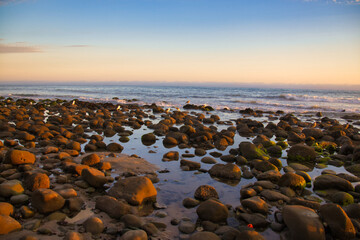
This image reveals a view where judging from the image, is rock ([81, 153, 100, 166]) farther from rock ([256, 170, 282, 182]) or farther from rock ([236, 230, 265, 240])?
rock ([236, 230, 265, 240])

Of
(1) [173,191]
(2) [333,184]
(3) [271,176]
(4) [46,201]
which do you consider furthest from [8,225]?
(2) [333,184]

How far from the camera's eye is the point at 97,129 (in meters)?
11.1

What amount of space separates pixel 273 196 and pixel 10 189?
4.72 metres

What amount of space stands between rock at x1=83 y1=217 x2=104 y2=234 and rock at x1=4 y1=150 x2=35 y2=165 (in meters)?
3.36

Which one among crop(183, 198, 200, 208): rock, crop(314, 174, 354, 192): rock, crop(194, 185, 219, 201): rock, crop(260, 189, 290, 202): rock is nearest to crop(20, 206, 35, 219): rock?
crop(183, 198, 200, 208): rock

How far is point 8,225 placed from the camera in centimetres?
322

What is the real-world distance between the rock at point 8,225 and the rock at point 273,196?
158 inches

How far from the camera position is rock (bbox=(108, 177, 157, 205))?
168 inches

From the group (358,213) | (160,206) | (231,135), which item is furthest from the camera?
(231,135)

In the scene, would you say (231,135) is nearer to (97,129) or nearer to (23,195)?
(97,129)

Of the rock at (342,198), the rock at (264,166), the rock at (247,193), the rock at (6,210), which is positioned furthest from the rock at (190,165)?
the rock at (6,210)

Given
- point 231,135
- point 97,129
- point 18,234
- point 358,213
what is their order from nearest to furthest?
point 18,234 → point 358,213 → point 231,135 → point 97,129

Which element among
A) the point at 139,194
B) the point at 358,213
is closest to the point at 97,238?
the point at 139,194

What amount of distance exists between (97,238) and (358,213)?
4.03 meters
